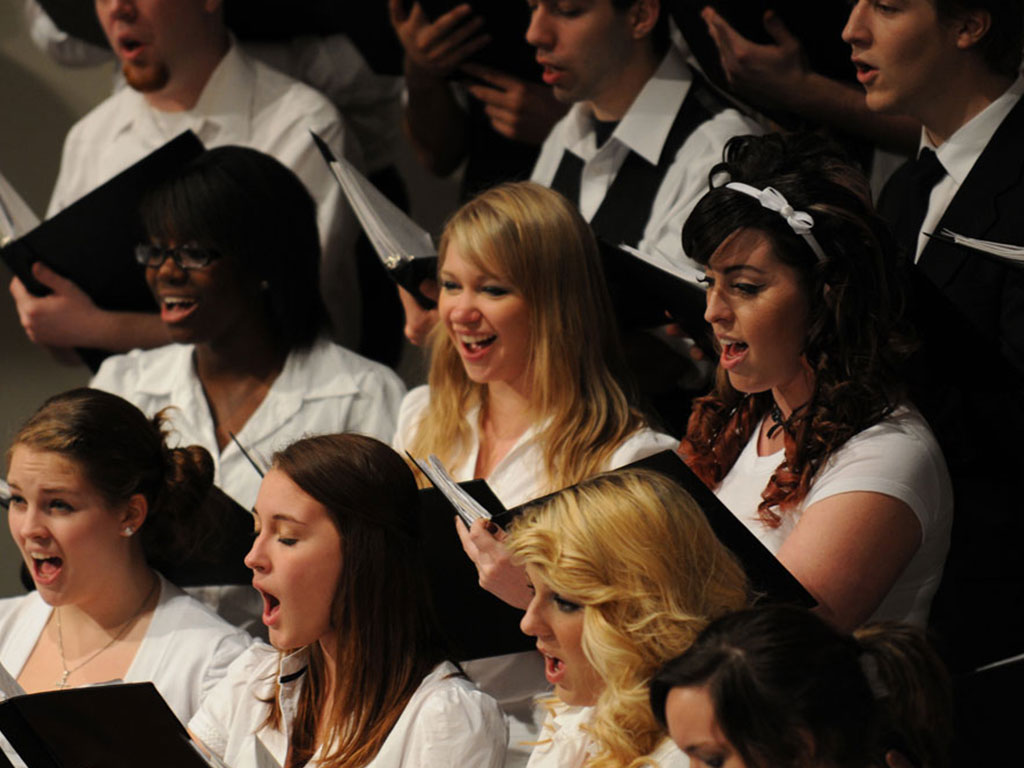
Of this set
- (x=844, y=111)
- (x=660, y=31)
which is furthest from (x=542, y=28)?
(x=844, y=111)

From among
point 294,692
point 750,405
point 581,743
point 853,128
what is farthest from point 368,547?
point 853,128

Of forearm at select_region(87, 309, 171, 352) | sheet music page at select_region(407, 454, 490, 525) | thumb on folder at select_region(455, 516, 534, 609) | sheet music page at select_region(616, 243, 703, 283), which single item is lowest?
forearm at select_region(87, 309, 171, 352)

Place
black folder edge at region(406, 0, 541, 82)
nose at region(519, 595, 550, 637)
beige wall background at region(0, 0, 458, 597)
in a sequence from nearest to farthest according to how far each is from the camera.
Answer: nose at region(519, 595, 550, 637)
black folder edge at region(406, 0, 541, 82)
beige wall background at region(0, 0, 458, 597)

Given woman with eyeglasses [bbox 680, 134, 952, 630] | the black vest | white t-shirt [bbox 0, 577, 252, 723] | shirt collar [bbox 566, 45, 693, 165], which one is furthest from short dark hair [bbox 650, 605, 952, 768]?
shirt collar [bbox 566, 45, 693, 165]

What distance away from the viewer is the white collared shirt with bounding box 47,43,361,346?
3.93 m

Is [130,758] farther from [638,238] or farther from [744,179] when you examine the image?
[638,238]

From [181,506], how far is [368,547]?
704 millimetres

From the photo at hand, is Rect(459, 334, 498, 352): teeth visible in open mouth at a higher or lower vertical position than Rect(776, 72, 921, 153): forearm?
lower

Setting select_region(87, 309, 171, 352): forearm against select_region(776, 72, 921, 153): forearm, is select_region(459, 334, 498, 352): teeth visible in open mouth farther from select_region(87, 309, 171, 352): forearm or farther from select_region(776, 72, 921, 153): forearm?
select_region(87, 309, 171, 352): forearm

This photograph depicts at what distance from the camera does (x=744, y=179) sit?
250 centimetres

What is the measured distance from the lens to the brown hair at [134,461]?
9.59ft

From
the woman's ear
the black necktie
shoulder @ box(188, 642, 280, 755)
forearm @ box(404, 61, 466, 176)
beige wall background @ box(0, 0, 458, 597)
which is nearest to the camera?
shoulder @ box(188, 642, 280, 755)

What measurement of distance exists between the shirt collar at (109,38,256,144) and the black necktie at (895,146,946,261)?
1.74m

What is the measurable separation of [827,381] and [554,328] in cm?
64
